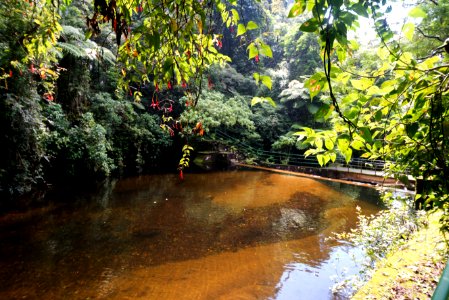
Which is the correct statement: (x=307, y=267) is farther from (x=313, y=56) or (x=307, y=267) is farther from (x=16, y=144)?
(x=313, y=56)

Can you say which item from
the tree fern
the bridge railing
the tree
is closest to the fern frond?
the tree fern

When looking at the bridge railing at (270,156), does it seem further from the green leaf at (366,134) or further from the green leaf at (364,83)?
the green leaf at (366,134)

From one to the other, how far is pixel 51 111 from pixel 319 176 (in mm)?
10909

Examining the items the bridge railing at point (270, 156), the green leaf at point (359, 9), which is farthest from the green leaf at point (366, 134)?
the bridge railing at point (270, 156)

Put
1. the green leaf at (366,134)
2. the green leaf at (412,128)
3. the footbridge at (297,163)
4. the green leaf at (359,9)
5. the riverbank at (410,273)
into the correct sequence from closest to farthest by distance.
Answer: the green leaf at (359,9) → the green leaf at (366,134) → the green leaf at (412,128) → the riverbank at (410,273) → the footbridge at (297,163)

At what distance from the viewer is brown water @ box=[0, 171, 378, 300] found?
3447mm

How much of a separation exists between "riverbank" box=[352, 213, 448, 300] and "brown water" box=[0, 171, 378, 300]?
4.34 feet

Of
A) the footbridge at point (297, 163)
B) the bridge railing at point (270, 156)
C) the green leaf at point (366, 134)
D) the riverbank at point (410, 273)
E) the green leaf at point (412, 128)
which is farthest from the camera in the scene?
the bridge railing at point (270, 156)

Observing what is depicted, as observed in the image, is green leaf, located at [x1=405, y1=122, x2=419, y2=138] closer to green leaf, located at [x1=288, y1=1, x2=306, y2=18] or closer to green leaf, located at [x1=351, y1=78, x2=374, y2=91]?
green leaf, located at [x1=351, y1=78, x2=374, y2=91]

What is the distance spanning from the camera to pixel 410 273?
7.61ft

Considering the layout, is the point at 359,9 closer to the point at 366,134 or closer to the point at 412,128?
the point at 366,134

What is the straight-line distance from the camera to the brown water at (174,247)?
345 centimetres

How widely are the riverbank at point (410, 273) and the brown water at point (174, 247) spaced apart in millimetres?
1322

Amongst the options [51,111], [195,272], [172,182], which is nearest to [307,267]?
[195,272]
